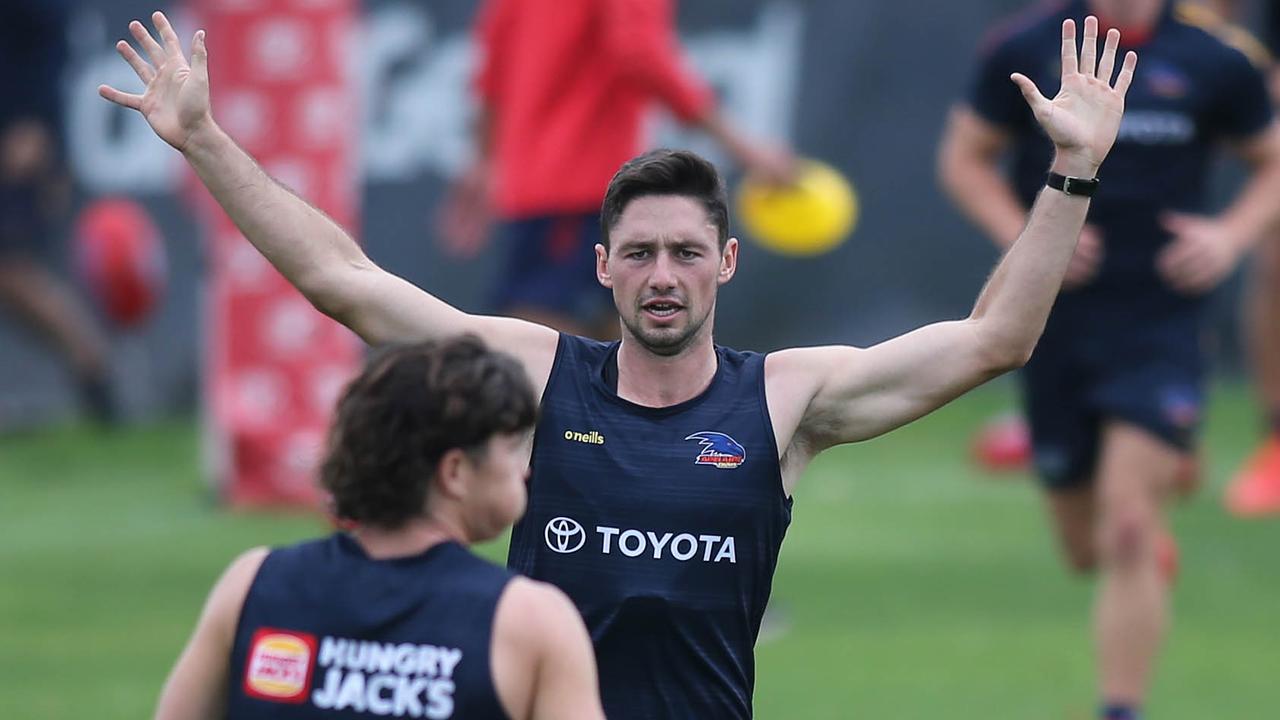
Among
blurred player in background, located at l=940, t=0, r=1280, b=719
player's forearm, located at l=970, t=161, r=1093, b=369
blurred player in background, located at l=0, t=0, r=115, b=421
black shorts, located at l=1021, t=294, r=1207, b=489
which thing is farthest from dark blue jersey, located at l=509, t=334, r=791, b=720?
blurred player in background, located at l=0, t=0, r=115, b=421

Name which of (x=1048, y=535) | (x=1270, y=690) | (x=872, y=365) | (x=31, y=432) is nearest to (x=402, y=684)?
(x=872, y=365)

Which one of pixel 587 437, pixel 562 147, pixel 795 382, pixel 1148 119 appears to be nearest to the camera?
pixel 587 437

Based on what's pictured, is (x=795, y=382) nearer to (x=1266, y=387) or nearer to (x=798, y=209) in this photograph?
(x=798, y=209)

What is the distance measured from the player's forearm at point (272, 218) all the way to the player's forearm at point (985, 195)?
11.0 ft

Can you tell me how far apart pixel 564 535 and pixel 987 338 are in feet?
3.11

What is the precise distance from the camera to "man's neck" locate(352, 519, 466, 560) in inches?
146

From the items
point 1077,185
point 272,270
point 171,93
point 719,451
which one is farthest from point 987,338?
point 272,270

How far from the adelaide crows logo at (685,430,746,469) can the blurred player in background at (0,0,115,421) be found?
29.6 feet

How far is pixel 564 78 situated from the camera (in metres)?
9.42

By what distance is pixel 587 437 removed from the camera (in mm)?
4914

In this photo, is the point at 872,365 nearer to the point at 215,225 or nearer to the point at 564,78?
the point at 564,78

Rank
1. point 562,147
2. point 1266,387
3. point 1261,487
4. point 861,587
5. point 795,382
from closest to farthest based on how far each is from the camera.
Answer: point 795,382 < point 562,147 < point 861,587 < point 1261,487 < point 1266,387

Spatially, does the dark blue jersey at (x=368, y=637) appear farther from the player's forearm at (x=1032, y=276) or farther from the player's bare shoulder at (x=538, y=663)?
the player's forearm at (x=1032, y=276)

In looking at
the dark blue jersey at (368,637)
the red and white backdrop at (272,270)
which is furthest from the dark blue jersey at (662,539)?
the red and white backdrop at (272,270)
